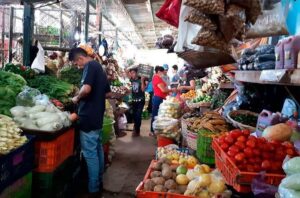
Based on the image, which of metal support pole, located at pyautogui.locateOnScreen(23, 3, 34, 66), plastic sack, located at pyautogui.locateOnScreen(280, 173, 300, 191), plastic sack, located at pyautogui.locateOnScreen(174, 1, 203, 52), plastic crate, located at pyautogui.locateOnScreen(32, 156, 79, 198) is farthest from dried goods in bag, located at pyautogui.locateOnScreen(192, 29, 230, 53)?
metal support pole, located at pyautogui.locateOnScreen(23, 3, 34, 66)

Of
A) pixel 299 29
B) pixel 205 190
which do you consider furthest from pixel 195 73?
pixel 205 190

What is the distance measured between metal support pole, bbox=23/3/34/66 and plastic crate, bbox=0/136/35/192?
2640 millimetres

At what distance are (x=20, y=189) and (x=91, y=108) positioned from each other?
58.1 inches

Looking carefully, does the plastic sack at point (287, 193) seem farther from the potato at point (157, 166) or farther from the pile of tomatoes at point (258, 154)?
the potato at point (157, 166)

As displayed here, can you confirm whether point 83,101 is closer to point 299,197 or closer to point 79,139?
point 79,139

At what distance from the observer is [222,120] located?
13.9ft

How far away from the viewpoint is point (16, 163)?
9.86 feet

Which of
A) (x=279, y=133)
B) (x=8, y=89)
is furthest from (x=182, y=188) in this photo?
(x=8, y=89)

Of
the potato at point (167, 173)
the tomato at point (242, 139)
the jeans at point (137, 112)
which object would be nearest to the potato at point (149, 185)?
the potato at point (167, 173)

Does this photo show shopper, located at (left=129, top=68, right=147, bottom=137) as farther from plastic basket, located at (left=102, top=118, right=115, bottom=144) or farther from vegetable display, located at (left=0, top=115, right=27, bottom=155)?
vegetable display, located at (left=0, top=115, right=27, bottom=155)

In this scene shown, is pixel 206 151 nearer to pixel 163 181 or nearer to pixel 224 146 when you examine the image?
pixel 163 181

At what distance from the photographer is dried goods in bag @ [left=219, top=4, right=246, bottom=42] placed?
6.63 feet

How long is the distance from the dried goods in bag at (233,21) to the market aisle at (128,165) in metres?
3.13

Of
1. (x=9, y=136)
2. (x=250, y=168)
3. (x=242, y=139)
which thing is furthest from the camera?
(x=9, y=136)
